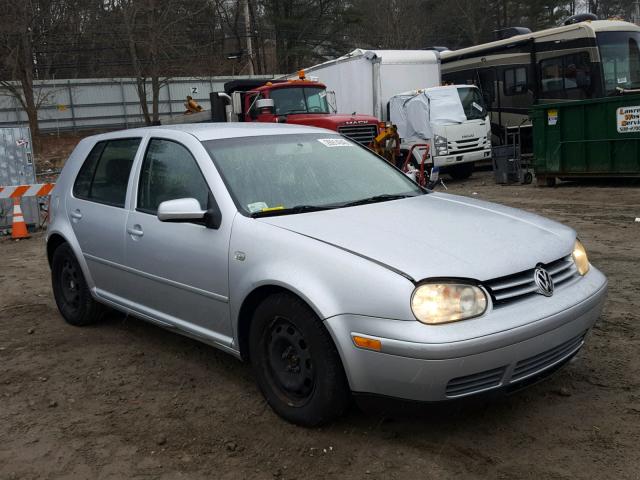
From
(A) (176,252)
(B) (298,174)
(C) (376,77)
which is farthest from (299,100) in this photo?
(A) (176,252)

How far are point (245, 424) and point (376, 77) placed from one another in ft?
52.9

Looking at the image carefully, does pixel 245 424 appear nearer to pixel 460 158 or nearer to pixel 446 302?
pixel 446 302

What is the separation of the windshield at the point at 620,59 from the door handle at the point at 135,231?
15.4 m

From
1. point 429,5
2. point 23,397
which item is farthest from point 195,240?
point 429,5

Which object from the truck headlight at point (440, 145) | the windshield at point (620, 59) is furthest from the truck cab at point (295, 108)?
the windshield at point (620, 59)

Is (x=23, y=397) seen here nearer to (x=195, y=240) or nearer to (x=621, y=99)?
(x=195, y=240)

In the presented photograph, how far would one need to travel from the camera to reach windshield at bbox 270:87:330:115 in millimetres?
14859

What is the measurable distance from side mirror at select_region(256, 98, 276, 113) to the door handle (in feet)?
33.0

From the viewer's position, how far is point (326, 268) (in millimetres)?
3244

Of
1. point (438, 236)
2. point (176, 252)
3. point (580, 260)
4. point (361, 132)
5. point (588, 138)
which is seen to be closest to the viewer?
point (438, 236)

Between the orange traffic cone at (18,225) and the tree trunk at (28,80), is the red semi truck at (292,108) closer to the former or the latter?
the orange traffic cone at (18,225)

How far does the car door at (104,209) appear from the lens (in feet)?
15.7

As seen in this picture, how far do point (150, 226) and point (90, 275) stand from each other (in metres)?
1.10

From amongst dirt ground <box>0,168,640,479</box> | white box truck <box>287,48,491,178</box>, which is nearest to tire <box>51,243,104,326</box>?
dirt ground <box>0,168,640,479</box>
